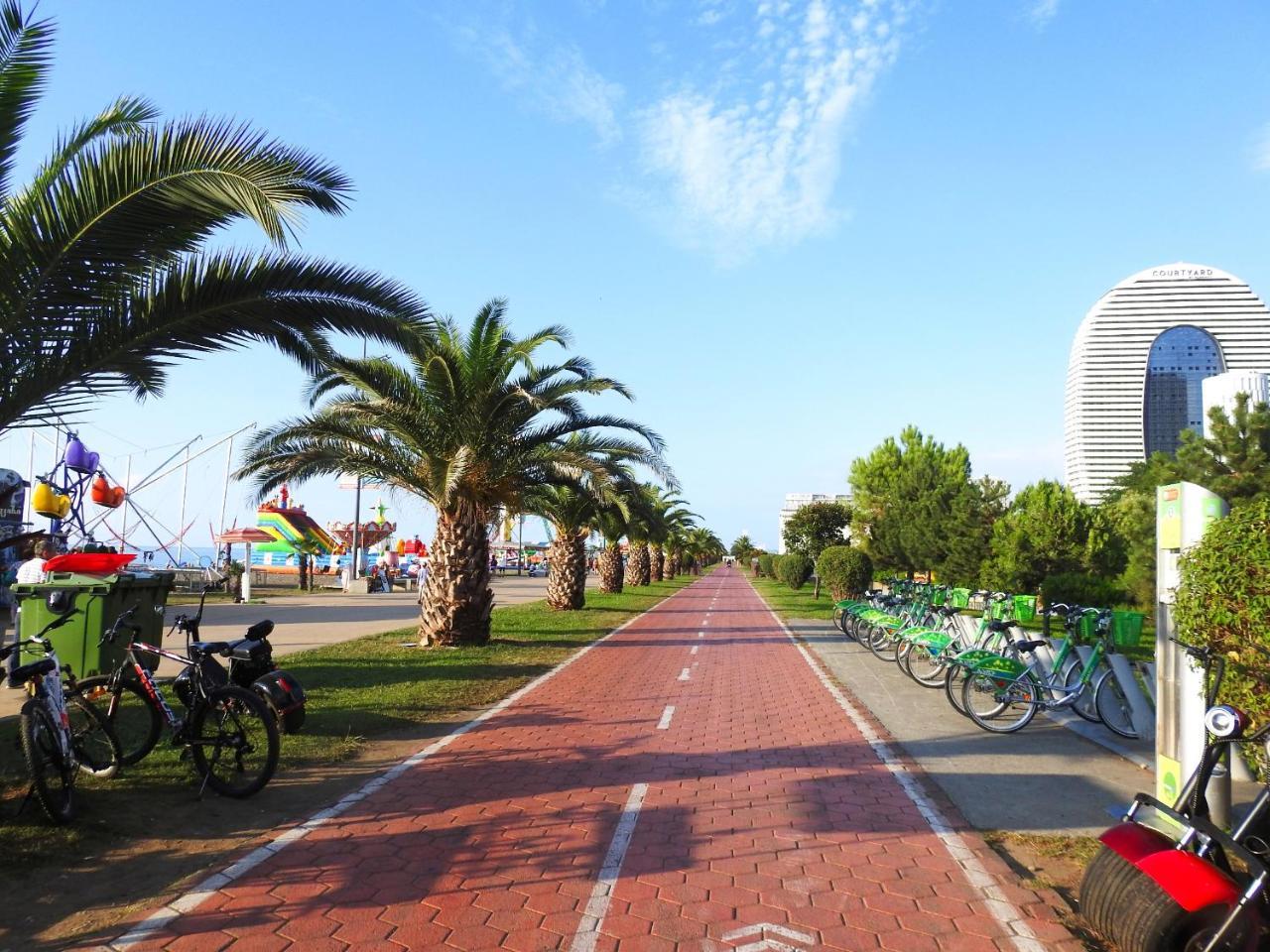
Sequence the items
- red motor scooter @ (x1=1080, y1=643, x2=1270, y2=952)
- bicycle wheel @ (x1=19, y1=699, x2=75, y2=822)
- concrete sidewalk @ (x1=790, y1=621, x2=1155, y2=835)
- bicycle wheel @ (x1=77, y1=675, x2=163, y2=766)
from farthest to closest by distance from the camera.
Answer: bicycle wheel @ (x1=77, y1=675, x2=163, y2=766) → concrete sidewalk @ (x1=790, y1=621, x2=1155, y2=835) → bicycle wheel @ (x1=19, y1=699, x2=75, y2=822) → red motor scooter @ (x1=1080, y1=643, x2=1270, y2=952)

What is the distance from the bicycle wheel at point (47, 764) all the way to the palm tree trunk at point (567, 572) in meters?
22.1

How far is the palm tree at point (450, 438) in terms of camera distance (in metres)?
16.0

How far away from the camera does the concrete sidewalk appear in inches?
248

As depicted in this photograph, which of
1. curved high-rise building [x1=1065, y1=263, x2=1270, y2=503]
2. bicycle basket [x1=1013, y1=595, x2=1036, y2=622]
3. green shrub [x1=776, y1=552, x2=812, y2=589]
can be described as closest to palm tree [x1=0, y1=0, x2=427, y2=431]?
bicycle basket [x1=1013, y1=595, x2=1036, y2=622]

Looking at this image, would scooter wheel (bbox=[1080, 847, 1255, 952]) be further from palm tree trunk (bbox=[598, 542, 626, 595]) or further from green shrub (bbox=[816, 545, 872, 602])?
palm tree trunk (bbox=[598, 542, 626, 595])

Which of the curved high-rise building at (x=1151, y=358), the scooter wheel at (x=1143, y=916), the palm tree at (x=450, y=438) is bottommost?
the scooter wheel at (x=1143, y=916)

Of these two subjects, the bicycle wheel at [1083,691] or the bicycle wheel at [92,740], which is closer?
the bicycle wheel at [92,740]

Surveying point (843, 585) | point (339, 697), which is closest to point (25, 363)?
point (339, 697)

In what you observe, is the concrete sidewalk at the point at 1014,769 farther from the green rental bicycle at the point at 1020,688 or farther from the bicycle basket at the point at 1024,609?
the bicycle basket at the point at 1024,609

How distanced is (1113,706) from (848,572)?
21.5 metres

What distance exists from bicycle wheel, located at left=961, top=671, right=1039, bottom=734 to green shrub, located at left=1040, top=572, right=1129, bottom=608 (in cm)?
1146

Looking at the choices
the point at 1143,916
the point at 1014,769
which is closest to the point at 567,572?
the point at 1014,769

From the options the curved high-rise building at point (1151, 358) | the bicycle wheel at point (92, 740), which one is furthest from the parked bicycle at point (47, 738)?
the curved high-rise building at point (1151, 358)

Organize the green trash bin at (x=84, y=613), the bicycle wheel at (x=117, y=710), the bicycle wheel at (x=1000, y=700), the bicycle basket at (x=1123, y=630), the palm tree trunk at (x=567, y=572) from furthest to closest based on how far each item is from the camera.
A: the palm tree trunk at (x=567, y=572)
the bicycle basket at (x=1123, y=630)
the bicycle wheel at (x=1000, y=700)
the green trash bin at (x=84, y=613)
the bicycle wheel at (x=117, y=710)
